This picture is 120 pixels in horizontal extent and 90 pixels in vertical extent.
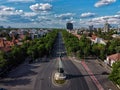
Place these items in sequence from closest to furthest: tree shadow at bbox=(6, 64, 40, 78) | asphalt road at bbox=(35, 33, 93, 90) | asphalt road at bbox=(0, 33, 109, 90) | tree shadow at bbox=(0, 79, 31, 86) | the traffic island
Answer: asphalt road at bbox=(35, 33, 93, 90), asphalt road at bbox=(0, 33, 109, 90), tree shadow at bbox=(0, 79, 31, 86), the traffic island, tree shadow at bbox=(6, 64, 40, 78)

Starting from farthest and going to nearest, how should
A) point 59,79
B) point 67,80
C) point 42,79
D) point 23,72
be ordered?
point 23,72, point 42,79, point 67,80, point 59,79

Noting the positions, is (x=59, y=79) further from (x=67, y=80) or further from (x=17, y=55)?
(x=17, y=55)

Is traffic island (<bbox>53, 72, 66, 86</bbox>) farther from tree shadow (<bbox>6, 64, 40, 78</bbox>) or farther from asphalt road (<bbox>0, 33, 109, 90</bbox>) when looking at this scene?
→ tree shadow (<bbox>6, 64, 40, 78</bbox>)

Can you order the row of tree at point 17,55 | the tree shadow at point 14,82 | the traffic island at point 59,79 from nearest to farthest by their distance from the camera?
the tree shadow at point 14,82, the traffic island at point 59,79, the row of tree at point 17,55

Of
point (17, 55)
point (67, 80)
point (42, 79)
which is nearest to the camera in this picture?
point (67, 80)

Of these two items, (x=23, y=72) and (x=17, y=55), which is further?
(x=17, y=55)

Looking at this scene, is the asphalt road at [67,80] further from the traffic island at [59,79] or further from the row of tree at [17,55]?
the row of tree at [17,55]

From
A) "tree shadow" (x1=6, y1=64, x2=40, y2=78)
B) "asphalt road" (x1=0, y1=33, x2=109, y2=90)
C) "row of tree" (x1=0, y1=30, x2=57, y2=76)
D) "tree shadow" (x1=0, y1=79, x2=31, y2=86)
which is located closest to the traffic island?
"asphalt road" (x1=0, y1=33, x2=109, y2=90)

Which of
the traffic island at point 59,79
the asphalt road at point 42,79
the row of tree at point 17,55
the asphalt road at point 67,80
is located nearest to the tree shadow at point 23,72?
the asphalt road at point 42,79

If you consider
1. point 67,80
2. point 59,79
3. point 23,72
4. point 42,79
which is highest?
point 23,72

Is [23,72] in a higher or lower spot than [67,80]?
higher

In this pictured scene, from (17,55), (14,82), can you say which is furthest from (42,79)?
(17,55)

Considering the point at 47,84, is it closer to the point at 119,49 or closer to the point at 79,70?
the point at 79,70
